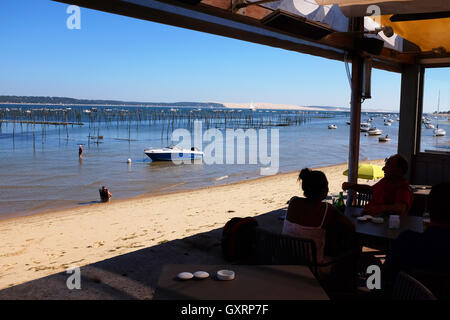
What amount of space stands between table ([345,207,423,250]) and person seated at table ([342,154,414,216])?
19 cm

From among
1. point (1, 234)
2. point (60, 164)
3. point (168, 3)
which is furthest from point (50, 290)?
point (60, 164)

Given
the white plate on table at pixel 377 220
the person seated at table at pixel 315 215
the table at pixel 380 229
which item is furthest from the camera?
the white plate on table at pixel 377 220

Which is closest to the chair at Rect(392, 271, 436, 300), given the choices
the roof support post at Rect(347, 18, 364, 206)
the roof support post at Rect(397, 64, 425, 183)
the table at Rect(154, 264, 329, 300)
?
the table at Rect(154, 264, 329, 300)

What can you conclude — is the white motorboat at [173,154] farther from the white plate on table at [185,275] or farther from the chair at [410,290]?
the chair at [410,290]

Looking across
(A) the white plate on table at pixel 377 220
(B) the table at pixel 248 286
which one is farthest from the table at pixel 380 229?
(B) the table at pixel 248 286

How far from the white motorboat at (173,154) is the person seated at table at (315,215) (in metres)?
20.9

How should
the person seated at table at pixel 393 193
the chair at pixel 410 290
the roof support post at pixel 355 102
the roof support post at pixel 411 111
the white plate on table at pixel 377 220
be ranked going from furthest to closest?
the roof support post at pixel 411 111 < the roof support post at pixel 355 102 < the person seated at table at pixel 393 193 < the white plate on table at pixel 377 220 < the chair at pixel 410 290

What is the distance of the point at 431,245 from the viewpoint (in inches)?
64.2

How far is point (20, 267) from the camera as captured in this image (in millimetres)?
4617

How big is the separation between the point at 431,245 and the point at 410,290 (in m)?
0.34

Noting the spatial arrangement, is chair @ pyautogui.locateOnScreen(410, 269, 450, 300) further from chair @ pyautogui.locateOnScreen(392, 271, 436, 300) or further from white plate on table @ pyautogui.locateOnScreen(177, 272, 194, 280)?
white plate on table @ pyautogui.locateOnScreen(177, 272, 194, 280)

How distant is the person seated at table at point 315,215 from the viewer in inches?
92.4

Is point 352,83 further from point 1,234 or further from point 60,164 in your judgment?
point 60,164

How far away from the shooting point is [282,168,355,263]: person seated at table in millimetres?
2348
